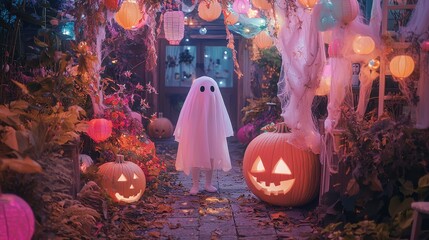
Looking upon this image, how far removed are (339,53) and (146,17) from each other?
3.18 metres

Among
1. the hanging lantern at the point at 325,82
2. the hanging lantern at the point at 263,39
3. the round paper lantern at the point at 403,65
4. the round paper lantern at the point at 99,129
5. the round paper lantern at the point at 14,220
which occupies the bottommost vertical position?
the round paper lantern at the point at 14,220

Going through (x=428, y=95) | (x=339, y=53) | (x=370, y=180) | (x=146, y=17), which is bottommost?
(x=370, y=180)

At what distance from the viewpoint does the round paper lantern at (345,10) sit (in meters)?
5.90

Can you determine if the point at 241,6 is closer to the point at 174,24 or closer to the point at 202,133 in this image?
the point at 174,24

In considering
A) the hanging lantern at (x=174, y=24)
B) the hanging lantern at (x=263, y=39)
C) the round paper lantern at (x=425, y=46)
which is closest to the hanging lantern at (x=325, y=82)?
the round paper lantern at (x=425, y=46)

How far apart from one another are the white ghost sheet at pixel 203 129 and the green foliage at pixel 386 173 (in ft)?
9.24

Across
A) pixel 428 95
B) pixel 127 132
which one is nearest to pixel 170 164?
pixel 127 132

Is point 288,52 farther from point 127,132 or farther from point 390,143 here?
point 127,132

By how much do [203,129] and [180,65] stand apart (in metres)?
7.77

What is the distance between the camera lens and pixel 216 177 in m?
9.85

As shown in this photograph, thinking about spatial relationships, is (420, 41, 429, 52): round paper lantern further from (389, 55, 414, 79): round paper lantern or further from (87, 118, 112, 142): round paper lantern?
(87, 118, 112, 142): round paper lantern

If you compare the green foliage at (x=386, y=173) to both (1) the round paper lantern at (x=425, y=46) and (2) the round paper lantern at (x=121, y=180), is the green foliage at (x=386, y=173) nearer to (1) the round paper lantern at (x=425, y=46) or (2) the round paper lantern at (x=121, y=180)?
(1) the round paper lantern at (x=425, y=46)

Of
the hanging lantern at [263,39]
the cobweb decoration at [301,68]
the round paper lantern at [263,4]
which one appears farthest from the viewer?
the hanging lantern at [263,39]

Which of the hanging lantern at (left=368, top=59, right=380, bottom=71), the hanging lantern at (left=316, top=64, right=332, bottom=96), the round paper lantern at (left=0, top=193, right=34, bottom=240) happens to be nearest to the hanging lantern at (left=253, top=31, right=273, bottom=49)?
the hanging lantern at (left=316, top=64, right=332, bottom=96)
